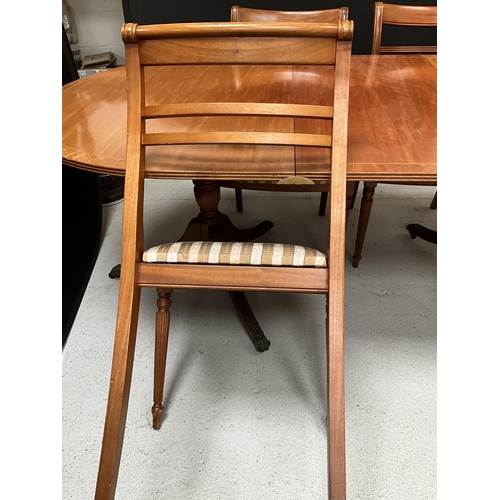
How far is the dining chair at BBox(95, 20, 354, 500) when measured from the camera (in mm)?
935

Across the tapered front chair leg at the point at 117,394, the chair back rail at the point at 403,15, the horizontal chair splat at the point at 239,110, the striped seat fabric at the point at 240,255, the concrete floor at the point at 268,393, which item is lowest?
the concrete floor at the point at 268,393

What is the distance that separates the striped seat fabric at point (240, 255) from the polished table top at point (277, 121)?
6.5 inches

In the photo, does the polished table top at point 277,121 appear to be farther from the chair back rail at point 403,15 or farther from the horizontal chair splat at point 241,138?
the chair back rail at point 403,15

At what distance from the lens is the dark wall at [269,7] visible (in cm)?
275

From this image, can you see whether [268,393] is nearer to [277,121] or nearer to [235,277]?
[235,277]

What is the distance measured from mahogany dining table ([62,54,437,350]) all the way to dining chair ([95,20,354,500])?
4cm

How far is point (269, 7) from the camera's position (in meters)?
2.77

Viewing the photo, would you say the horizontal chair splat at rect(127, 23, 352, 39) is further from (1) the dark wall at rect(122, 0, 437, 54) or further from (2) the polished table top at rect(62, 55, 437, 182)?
(1) the dark wall at rect(122, 0, 437, 54)

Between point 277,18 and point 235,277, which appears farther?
point 277,18

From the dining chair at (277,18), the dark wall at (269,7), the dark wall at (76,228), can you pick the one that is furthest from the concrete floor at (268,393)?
the dark wall at (269,7)

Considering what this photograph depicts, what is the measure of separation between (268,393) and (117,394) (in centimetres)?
59

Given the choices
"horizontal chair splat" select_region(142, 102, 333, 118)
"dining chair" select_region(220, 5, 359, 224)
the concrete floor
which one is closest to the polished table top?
"horizontal chair splat" select_region(142, 102, 333, 118)

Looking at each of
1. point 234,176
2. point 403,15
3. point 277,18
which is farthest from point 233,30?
point 403,15
